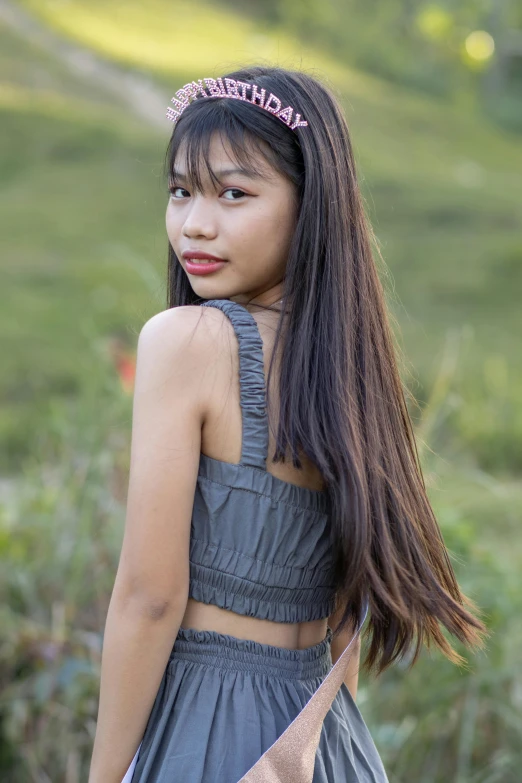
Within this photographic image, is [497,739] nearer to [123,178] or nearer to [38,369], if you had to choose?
[38,369]

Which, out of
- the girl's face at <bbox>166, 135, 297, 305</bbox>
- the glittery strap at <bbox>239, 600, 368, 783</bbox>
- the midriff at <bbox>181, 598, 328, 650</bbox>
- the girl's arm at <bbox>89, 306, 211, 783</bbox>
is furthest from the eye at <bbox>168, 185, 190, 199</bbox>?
the glittery strap at <bbox>239, 600, 368, 783</bbox>

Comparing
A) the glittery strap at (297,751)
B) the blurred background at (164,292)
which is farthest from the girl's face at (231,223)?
the glittery strap at (297,751)

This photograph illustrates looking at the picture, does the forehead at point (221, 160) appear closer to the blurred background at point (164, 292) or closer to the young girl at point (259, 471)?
the young girl at point (259, 471)

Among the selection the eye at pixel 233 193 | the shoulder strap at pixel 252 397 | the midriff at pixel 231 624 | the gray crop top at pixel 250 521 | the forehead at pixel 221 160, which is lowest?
the midriff at pixel 231 624

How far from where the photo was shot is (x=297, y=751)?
1.23 meters

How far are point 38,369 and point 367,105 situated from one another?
4835 millimetres

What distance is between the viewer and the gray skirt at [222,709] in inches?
49.7

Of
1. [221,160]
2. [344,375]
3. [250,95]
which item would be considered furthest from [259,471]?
[250,95]

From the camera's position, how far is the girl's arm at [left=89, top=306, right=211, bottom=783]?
4.07 ft

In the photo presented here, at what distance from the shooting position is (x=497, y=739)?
8.14 feet

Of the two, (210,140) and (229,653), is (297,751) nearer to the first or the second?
(229,653)

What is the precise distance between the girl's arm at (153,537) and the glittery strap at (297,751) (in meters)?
0.16

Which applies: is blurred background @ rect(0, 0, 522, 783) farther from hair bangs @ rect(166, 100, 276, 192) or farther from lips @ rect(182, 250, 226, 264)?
lips @ rect(182, 250, 226, 264)

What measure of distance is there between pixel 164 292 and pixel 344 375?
4.92ft
